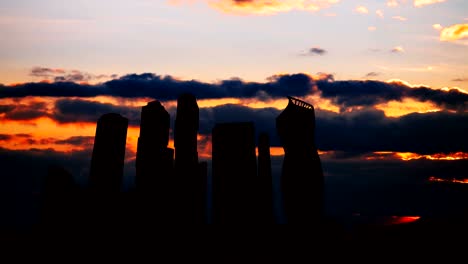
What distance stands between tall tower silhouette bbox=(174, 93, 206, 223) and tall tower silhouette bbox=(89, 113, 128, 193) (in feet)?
7.14

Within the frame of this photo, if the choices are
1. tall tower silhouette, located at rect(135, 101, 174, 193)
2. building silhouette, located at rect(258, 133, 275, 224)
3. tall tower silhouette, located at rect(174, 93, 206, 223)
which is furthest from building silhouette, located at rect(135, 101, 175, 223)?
building silhouette, located at rect(258, 133, 275, 224)

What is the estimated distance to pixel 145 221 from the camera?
23.7 meters

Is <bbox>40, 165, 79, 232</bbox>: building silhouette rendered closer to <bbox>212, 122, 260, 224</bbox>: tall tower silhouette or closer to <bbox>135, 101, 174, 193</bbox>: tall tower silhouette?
<bbox>135, 101, 174, 193</bbox>: tall tower silhouette

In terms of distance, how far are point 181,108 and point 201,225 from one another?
4.58m

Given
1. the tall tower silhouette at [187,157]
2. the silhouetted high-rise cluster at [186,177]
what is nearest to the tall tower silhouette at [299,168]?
the silhouetted high-rise cluster at [186,177]

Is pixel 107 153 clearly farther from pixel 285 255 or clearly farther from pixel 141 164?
pixel 285 255

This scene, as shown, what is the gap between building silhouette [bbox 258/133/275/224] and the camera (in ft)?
78.0

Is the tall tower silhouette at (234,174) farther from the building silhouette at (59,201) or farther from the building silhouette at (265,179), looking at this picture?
the building silhouette at (59,201)

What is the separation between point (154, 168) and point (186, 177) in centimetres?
131

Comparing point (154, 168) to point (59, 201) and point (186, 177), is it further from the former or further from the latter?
point (59, 201)

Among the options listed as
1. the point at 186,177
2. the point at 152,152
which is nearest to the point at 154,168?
the point at 152,152

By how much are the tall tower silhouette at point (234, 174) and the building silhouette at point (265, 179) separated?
43 centimetres

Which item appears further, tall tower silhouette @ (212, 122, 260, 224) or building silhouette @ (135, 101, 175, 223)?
building silhouette @ (135, 101, 175, 223)

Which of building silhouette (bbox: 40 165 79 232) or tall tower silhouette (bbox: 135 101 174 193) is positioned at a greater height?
tall tower silhouette (bbox: 135 101 174 193)
